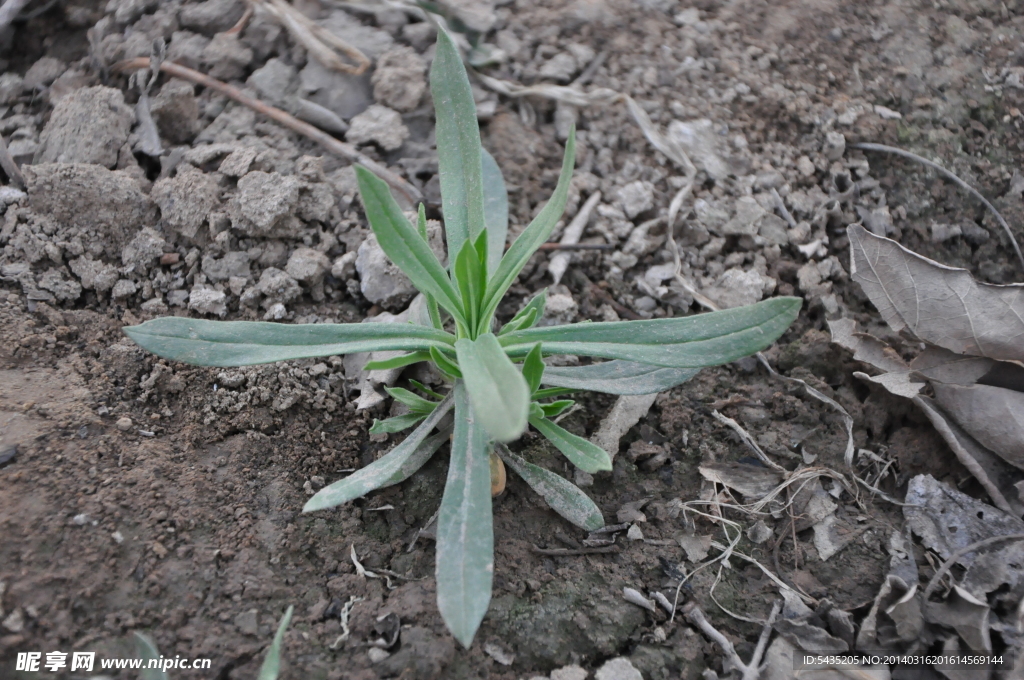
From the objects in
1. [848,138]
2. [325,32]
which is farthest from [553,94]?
[848,138]

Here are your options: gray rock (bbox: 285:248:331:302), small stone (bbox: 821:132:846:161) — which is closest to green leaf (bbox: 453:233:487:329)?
gray rock (bbox: 285:248:331:302)

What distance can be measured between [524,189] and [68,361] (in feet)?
4.62

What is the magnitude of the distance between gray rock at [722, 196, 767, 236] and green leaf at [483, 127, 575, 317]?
77cm

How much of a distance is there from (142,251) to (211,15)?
0.96 m

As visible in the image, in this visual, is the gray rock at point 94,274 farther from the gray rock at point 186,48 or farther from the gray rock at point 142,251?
the gray rock at point 186,48

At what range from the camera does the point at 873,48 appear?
2.47 metres

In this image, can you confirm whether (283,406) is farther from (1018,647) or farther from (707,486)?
(1018,647)

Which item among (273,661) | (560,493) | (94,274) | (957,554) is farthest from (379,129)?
(957,554)

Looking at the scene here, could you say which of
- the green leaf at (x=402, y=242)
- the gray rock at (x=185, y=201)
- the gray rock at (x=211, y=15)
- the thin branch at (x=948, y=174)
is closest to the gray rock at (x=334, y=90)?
the gray rock at (x=211, y=15)

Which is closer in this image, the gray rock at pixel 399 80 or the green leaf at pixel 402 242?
the green leaf at pixel 402 242

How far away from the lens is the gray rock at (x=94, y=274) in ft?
6.02

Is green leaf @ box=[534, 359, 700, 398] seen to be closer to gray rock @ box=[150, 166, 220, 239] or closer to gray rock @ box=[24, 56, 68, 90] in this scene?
gray rock @ box=[150, 166, 220, 239]

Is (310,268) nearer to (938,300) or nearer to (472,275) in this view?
(472,275)

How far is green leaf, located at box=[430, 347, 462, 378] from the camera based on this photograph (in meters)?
1.51
